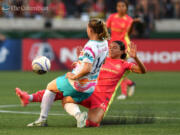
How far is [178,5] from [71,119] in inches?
775

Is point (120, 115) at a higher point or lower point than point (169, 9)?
lower

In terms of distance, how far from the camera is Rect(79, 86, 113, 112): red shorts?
9265mm

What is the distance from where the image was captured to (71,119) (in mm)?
10266

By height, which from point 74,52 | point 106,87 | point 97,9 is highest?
point 106,87

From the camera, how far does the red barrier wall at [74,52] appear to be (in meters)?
25.0

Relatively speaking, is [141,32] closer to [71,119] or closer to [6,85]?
[6,85]

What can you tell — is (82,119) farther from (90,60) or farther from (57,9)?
(57,9)

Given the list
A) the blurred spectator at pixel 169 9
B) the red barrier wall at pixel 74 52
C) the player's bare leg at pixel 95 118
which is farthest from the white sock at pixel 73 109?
the blurred spectator at pixel 169 9

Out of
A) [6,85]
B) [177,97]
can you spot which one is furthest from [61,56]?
[177,97]

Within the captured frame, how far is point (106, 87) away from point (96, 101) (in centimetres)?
55

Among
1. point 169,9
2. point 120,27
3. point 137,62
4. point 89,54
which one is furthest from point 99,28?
point 169,9

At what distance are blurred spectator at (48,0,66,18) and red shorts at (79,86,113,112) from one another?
60.6 feet

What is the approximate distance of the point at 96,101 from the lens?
9.34m

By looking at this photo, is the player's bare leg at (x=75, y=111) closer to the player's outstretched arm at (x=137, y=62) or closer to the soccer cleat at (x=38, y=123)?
the soccer cleat at (x=38, y=123)
